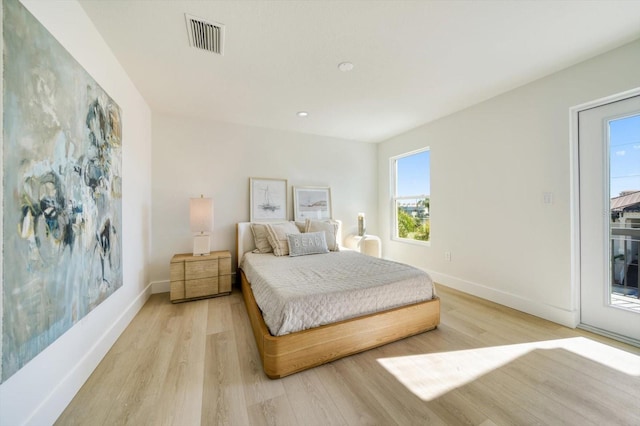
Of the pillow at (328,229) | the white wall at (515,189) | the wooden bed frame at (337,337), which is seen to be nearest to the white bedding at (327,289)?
the wooden bed frame at (337,337)

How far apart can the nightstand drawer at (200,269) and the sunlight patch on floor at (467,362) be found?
7.28 feet

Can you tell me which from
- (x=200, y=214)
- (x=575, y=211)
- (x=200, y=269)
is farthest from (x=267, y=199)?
(x=575, y=211)

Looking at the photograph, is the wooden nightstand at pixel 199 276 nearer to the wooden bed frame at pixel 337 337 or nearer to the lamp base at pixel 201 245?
the lamp base at pixel 201 245

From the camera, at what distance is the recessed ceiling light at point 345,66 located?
2.11m

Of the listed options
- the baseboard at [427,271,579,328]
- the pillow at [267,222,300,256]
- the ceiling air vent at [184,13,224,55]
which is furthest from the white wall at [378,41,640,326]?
the ceiling air vent at [184,13,224,55]

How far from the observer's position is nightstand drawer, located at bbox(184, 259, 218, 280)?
2836 mm

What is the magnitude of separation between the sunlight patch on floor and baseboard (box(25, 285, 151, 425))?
192 centimetres

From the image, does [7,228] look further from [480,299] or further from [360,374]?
[480,299]

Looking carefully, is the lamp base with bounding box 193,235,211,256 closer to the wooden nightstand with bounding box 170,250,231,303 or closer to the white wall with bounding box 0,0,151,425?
the wooden nightstand with bounding box 170,250,231,303

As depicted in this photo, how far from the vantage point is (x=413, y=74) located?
2.28 meters

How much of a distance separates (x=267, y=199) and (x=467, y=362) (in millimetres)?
3091

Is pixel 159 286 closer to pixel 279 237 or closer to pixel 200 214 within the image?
pixel 200 214

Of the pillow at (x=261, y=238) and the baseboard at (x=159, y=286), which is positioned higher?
the pillow at (x=261, y=238)

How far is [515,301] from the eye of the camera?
259cm
